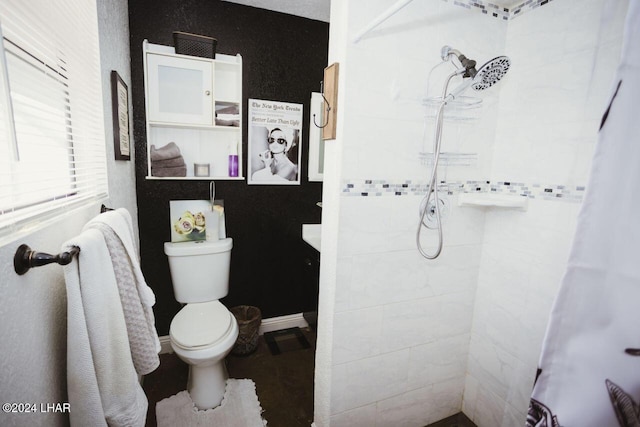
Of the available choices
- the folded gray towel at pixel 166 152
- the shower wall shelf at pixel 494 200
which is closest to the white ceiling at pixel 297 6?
the folded gray towel at pixel 166 152

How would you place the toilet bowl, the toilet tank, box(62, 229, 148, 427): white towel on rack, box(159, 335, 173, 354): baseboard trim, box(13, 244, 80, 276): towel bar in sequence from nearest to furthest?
1. box(13, 244, 80, 276): towel bar
2. box(62, 229, 148, 427): white towel on rack
3. the toilet bowl
4. the toilet tank
5. box(159, 335, 173, 354): baseboard trim

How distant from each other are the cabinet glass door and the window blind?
70cm

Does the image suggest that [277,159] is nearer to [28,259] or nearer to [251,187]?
[251,187]

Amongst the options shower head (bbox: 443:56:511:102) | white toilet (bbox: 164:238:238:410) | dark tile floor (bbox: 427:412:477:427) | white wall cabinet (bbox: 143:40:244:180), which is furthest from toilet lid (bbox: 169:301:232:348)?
shower head (bbox: 443:56:511:102)

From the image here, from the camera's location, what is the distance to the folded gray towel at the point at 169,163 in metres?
2.06

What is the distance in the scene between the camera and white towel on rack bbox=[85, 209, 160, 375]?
92 cm

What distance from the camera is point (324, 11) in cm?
216

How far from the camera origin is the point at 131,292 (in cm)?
97

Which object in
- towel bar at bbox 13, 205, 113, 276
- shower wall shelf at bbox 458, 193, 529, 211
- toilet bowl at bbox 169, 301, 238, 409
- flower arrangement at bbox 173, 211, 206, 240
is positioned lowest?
toilet bowl at bbox 169, 301, 238, 409

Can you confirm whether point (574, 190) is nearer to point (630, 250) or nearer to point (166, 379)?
point (630, 250)

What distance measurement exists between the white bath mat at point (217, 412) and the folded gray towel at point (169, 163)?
150 centimetres

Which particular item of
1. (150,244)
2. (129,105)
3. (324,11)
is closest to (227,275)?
(150,244)

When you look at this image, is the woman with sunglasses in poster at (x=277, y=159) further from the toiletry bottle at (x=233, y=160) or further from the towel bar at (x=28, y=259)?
the towel bar at (x=28, y=259)

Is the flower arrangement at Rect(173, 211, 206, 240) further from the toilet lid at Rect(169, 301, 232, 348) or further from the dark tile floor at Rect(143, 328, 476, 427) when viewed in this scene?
the dark tile floor at Rect(143, 328, 476, 427)
